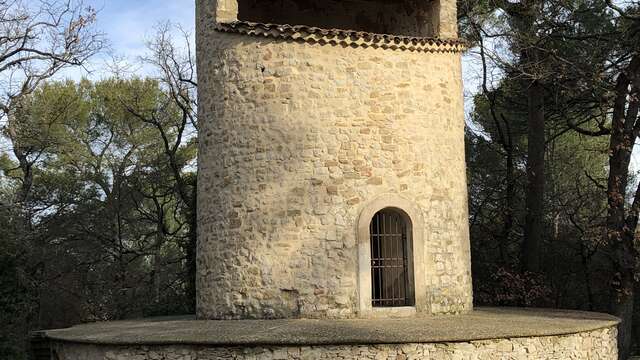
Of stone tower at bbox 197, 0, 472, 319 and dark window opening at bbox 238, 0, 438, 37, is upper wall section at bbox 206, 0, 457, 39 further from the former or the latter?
stone tower at bbox 197, 0, 472, 319

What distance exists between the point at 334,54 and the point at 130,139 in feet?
52.6

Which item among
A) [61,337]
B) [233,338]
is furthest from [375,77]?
[61,337]

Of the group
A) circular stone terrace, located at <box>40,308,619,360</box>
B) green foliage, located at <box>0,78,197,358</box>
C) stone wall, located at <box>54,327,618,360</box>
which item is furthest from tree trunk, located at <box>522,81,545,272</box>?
green foliage, located at <box>0,78,197,358</box>

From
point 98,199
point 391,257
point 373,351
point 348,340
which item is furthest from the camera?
point 98,199

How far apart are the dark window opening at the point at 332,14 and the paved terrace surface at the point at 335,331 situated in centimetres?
657

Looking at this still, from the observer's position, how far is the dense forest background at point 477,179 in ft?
51.0

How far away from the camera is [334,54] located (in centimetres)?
1220

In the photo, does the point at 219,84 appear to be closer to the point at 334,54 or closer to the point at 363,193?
the point at 334,54

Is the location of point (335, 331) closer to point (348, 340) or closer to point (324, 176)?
point (348, 340)

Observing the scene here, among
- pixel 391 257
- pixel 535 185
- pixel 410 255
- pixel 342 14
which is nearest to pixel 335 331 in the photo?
pixel 410 255

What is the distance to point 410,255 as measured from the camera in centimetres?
1222

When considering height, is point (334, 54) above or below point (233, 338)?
above

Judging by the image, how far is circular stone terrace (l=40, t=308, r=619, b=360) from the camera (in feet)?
30.0

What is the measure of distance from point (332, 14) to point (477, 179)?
958 centimetres
